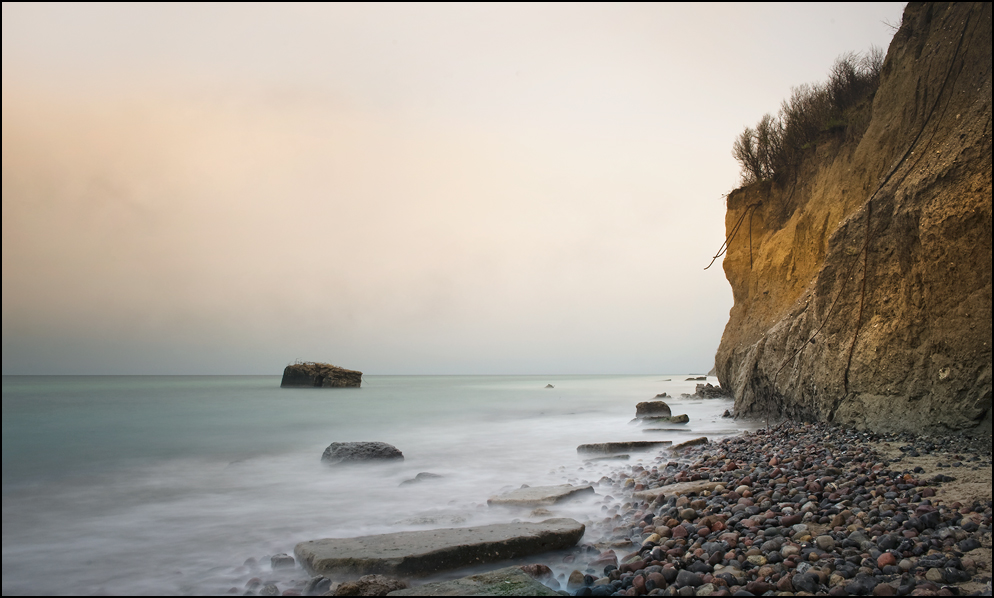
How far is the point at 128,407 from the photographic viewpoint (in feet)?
→ 57.5

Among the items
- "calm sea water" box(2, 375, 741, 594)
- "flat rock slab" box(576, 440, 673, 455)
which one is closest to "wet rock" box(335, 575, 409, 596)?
"calm sea water" box(2, 375, 741, 594)

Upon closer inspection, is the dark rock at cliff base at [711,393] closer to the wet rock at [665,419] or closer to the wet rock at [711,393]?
the wet rock at [711,393]

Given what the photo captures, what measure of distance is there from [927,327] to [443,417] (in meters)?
12.6

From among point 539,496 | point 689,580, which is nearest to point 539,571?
point 689,580

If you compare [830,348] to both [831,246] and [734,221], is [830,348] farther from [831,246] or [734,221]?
[734,221]

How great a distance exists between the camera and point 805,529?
10.9ft

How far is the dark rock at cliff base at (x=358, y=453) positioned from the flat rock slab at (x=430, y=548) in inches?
163

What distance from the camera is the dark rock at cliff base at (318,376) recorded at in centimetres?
3078

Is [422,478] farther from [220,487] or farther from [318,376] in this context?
[318,376]

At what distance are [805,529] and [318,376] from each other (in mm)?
30478

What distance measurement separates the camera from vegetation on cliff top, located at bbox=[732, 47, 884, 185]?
10.2 metres

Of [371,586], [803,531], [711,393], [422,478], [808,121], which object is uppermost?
[808,121]

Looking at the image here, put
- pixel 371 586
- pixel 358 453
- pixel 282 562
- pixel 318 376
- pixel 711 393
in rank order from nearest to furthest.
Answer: pixel 371 586 → pixel 282 562 → pixel 358 453 → pixel 711 393 → pixel 318 376

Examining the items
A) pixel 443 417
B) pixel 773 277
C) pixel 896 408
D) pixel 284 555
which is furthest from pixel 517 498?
pixel 443 417
